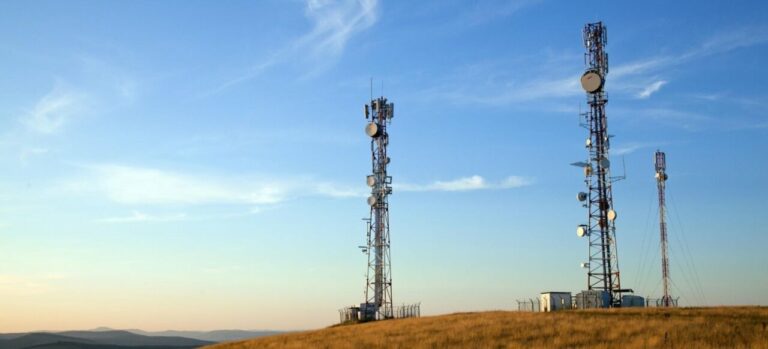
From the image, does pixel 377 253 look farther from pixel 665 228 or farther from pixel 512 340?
pixel 512 340

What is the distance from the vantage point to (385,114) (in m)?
77.4

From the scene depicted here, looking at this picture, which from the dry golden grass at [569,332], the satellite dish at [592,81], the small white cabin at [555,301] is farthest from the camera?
the satellite dish at [592,81]

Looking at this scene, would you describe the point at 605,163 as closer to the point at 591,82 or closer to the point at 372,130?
the point at 591,82

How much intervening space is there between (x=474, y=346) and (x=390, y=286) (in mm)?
36184

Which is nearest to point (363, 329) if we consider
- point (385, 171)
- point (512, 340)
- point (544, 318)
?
point (544, 318)

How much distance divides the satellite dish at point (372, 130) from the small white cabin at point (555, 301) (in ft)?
75.5

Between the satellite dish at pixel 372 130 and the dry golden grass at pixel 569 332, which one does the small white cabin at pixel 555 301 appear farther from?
the satellite dish at pixel 372 130

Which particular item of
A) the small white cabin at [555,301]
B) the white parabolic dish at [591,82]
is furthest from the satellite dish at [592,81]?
the small white cabin at [555,301]

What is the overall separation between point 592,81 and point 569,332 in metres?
32.0

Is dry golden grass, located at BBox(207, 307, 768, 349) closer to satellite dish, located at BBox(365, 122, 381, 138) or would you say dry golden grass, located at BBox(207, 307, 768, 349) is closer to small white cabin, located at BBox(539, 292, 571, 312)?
small white cabin, located at BBox(539, 292, 571, 312)

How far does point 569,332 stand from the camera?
3938 centimetres

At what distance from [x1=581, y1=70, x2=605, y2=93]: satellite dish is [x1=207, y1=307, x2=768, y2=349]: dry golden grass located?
21.6 m

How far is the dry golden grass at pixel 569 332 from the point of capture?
3506 centimetres

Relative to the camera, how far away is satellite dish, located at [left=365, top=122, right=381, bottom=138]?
76.3 meters
